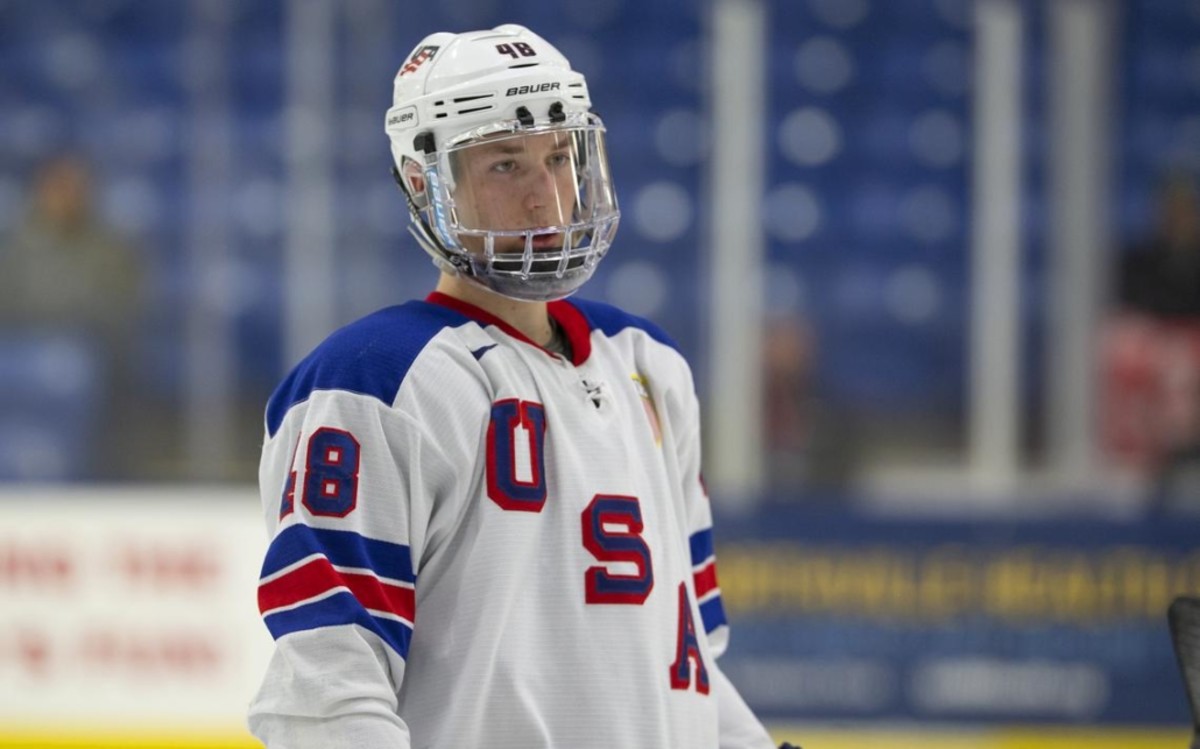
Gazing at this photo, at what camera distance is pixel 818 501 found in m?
4.21

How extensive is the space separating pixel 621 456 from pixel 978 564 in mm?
2762

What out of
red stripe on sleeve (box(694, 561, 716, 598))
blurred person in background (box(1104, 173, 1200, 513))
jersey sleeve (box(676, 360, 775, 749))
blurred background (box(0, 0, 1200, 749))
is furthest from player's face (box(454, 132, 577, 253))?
blurred person in background (box(1104, 173, 1200, 513))

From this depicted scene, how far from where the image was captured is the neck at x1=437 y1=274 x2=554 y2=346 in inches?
61.2

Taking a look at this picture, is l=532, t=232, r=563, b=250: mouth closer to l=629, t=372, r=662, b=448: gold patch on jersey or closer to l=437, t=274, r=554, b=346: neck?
l=437, t=274, r=554, b=346: neck

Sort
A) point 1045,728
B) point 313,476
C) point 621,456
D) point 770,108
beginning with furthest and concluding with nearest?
point 770,108 → point 1045,728 → point 621,456 → point 313,476

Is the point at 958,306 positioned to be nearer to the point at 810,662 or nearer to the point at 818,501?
the point at 818,501

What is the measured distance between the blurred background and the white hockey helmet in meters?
2.57

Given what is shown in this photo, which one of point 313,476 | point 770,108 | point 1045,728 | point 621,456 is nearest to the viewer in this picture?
point 313,476

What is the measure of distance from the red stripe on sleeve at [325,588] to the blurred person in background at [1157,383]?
3051mm

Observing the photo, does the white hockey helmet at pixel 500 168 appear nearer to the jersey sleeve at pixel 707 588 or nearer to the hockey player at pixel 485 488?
the hockey player at pixel 485 488

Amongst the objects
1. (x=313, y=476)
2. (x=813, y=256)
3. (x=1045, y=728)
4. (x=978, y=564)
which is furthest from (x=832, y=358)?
(x=313, y=476)

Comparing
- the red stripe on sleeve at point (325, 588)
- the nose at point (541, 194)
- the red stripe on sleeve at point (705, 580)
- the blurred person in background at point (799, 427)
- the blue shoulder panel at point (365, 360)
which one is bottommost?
the blurred person in background at point (799, 427)

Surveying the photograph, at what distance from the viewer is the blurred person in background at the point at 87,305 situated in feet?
13.9

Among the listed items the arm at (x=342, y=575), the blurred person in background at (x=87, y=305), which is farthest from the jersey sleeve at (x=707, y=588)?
the blurred person in background at (x=87, y=305)
